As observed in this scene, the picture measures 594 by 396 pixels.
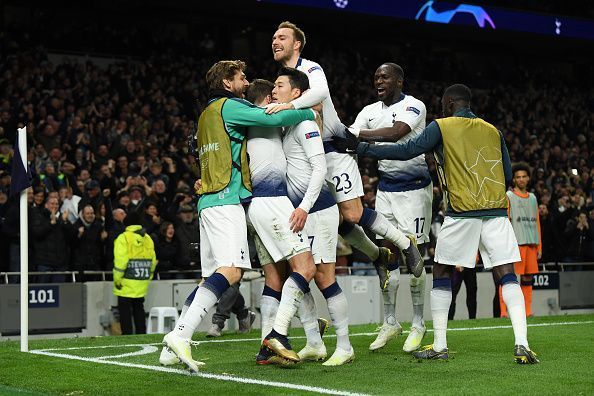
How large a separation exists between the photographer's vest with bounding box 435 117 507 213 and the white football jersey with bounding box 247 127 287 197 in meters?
1.39

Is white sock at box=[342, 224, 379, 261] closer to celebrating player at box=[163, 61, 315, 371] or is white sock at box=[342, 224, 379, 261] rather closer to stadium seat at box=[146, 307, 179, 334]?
celebrating player at box=[163, 61, 315, 371]

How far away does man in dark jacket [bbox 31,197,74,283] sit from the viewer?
15.0 meters

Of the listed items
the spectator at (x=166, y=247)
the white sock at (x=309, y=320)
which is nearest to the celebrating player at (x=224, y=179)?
the white sock at (x=309, y=320)

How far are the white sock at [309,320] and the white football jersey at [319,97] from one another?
1.51 metres

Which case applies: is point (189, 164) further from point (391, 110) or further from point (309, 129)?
point (309, 129)

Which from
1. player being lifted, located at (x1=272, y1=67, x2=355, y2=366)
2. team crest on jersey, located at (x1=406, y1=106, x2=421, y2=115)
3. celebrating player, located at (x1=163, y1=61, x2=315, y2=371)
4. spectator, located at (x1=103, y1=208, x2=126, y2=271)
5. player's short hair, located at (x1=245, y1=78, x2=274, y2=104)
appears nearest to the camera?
celebrating player, located at (x1=163, y1=61, x2=315, y2=371)

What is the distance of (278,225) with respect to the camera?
25.9 ft

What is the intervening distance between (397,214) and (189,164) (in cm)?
1066

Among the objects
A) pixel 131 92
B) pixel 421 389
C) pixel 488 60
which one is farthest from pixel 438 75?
pixel 421 389

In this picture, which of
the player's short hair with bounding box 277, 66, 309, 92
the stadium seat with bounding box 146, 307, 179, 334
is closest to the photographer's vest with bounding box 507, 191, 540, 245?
the stadium seat with bounding box 146, 307, 179, 334

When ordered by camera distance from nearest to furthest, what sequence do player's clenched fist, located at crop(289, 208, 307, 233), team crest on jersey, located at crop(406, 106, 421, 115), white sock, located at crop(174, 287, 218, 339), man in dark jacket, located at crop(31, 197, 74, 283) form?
white sock, located at crop(174, 287, 218, 339) → player's clenched fist, located at crop(289, 208, 307, 233) → team crest on jersey, located at crop(406, 106, 421, 115) → man in dark jacket, located at crop(31, 197, 74, 283)

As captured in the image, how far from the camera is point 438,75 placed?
33.6 meters

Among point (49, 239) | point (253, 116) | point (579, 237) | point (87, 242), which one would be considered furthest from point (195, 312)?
point (579, 237)

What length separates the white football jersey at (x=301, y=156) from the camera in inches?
319
